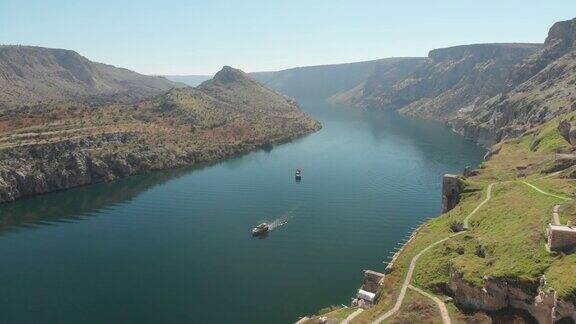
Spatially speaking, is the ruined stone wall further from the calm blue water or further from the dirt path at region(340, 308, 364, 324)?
the calm blue water

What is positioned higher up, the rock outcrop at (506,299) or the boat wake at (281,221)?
the rock outcrop at (506,299)

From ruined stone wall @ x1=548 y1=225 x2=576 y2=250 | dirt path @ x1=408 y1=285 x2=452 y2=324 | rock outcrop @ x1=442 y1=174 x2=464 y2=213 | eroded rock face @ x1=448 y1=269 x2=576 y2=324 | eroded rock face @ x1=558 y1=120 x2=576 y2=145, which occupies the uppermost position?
eroded rock face @ x1=558 y1=120 x2=576 y2=145

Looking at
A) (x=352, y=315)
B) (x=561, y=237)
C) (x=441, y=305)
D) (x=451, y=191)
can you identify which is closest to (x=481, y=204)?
(x=451, y=191)

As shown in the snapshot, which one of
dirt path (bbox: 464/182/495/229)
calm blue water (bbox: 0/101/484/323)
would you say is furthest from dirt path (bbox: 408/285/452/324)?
dirt path (bbox: 464/182/495/229)

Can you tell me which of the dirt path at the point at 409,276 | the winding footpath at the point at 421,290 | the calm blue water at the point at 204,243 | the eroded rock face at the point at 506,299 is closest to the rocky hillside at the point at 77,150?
the calm blue water at the point at 204,243

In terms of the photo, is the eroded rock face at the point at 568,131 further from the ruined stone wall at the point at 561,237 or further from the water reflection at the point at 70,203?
the water reflection at the point at 70,203

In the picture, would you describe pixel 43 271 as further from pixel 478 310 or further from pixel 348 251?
pixel 478 310

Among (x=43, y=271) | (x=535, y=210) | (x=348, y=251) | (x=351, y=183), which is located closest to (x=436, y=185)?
(x=351, y=183)
